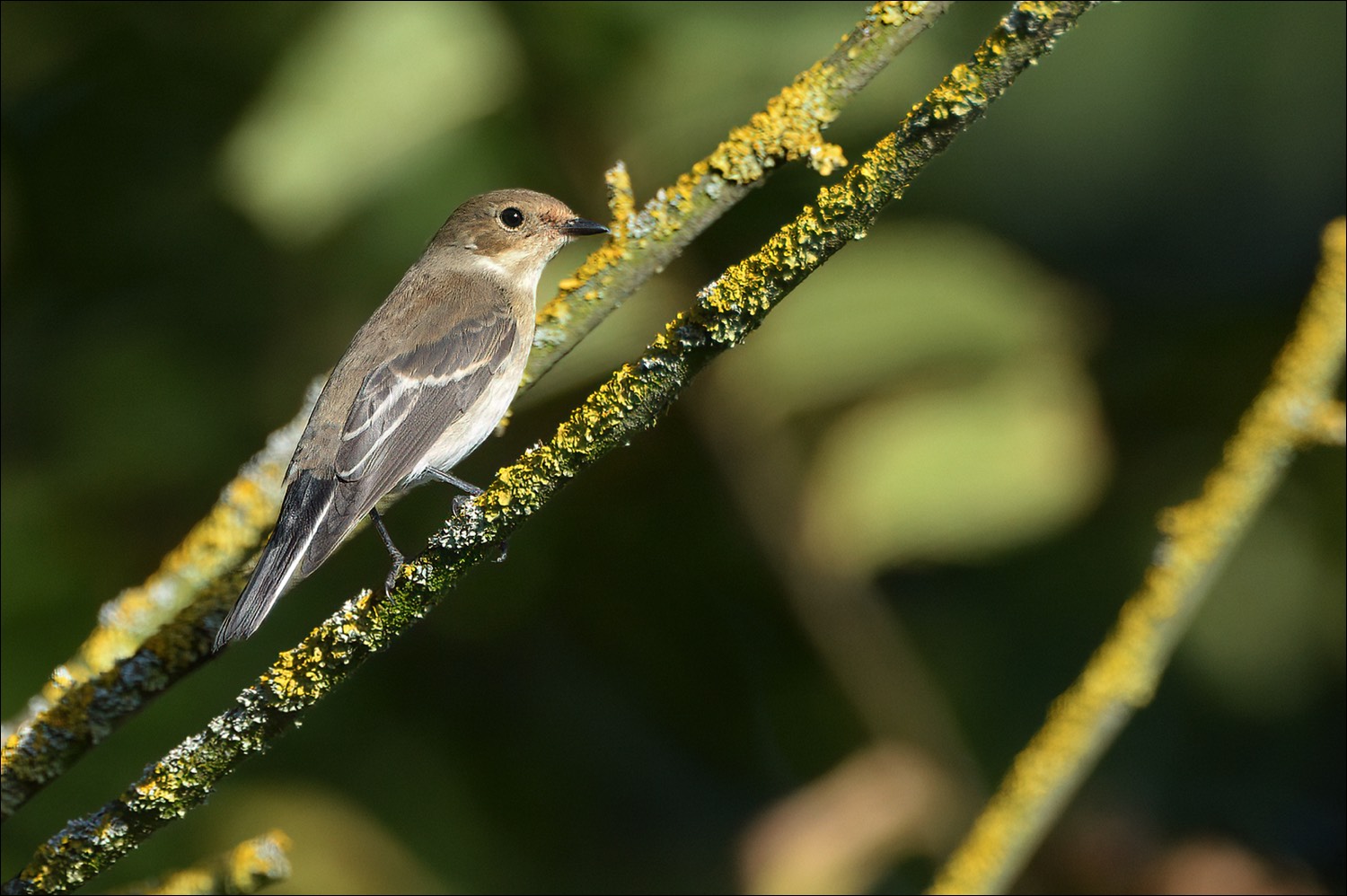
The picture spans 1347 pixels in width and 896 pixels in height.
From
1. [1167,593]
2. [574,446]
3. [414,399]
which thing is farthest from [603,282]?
[1167,593]

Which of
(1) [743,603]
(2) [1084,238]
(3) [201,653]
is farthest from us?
(1) [743,603]

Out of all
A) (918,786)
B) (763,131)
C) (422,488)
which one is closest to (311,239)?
(422,488)

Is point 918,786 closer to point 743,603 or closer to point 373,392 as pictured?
point 743,603

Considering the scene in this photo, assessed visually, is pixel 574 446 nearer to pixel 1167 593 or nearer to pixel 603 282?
pixel 603 282

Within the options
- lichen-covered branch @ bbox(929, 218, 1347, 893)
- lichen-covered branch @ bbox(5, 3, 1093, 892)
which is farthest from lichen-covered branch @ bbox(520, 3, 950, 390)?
lichen-covered branch @ bbox(929, 218, 1347, 893)

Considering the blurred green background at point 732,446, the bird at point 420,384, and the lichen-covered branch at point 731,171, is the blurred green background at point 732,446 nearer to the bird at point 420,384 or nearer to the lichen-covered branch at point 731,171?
the bird at point 420,384

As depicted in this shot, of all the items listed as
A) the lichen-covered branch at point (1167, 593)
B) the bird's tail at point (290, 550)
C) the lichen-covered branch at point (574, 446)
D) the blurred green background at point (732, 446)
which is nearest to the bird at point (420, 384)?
the bird's tail at point (290, 550)

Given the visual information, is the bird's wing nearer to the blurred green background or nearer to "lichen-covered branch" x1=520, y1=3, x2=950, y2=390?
the blurred green background
